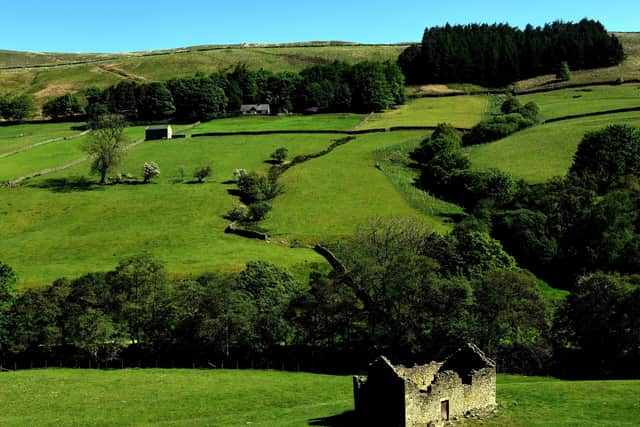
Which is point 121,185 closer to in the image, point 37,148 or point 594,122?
point 37,148

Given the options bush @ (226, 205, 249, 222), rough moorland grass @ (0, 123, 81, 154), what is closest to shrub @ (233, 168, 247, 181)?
bush @ (226, 205, 249, 222)

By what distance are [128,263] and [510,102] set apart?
129 meters

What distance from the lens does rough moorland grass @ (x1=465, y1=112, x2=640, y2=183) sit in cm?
11981

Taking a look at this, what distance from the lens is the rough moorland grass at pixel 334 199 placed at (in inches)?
3969

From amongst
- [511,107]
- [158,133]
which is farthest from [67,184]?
[511,107]

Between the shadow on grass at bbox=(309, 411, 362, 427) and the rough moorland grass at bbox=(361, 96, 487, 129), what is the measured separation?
12457 cm

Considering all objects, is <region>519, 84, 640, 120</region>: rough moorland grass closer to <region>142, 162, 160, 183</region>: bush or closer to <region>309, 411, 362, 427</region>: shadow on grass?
<region>142, 162, 160, 183</region>: bush

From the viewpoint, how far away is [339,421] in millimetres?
39531

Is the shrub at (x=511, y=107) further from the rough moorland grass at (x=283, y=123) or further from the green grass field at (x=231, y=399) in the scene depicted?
the green grass field at (x=231, y=399)

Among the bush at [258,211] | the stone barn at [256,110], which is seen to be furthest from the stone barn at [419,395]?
the stone barn at [256,110]

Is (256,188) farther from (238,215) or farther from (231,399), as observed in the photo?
(231,399)

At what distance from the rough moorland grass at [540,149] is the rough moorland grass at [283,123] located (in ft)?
137

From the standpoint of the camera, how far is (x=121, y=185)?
128m

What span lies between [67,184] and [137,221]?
97.7 ft
